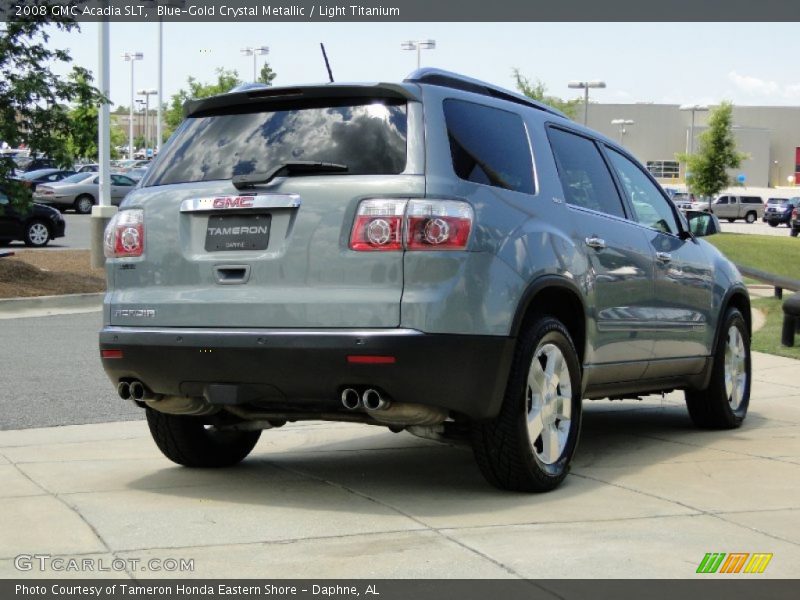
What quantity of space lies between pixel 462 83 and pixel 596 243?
45.8 inches

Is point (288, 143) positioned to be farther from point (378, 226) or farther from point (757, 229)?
point (757, 229)

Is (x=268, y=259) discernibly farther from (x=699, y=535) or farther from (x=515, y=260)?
(x=699, y=535)

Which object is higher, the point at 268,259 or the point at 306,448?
the point at 268,259

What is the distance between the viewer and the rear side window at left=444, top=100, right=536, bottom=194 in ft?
19.9

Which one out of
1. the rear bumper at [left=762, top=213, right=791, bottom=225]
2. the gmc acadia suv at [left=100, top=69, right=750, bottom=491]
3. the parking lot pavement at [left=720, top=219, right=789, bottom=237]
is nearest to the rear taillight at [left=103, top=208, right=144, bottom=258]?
the gmc acadia suv at [left=100, top=69, right=750, bottom=491]

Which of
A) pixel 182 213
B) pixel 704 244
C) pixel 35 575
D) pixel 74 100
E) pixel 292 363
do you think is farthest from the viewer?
pixel 74 100

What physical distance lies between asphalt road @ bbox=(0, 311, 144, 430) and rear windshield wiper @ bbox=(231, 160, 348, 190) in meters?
3.42

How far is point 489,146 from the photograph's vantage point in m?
6.36

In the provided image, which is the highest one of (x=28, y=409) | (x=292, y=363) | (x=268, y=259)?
(x=268, y=259)

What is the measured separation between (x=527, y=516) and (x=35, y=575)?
2.19 m

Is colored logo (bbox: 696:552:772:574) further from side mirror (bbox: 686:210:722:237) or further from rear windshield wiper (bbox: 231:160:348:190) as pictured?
side mirror (bbox: 686:210:722:237)

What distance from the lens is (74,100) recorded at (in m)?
20.7

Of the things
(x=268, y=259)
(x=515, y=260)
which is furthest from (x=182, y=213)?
(x=515, y=260)

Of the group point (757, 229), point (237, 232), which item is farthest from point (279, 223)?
point (757, 229)
